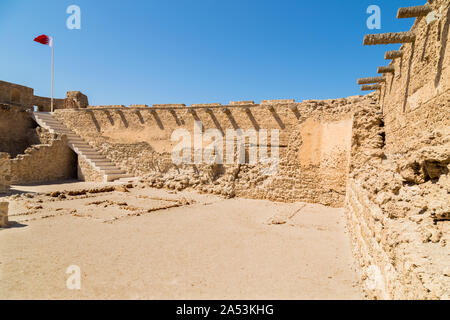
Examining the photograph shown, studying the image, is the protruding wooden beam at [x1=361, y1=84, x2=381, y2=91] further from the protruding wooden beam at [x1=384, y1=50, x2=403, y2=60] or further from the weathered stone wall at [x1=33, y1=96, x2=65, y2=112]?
the weathered stone wall at [x1=33, y1=96, x2=65, y2=112]

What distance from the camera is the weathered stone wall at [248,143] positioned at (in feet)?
34.0

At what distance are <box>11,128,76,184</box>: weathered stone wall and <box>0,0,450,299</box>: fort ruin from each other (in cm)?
5

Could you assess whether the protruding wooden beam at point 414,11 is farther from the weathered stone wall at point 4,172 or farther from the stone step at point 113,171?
the stone step at point 113,171

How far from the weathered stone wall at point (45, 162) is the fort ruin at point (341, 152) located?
2.2 inches

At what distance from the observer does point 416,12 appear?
15.5 feet

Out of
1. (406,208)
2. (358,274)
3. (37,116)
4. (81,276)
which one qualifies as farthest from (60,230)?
(37,116)

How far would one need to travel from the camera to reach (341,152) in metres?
10.1

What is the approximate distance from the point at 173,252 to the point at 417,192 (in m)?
4.11

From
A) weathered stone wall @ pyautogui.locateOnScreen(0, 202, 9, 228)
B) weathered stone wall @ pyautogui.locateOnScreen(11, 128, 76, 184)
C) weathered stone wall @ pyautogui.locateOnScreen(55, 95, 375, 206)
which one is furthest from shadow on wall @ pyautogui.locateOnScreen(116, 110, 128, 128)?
weathered stone wall @ pyautogui.locateOnScreen(0, 202, 9, 228)

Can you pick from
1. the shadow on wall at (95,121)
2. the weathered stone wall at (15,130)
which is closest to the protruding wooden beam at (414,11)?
the shadow on wall at (95,121)

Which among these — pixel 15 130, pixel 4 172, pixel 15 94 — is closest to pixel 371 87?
pixel 4 172

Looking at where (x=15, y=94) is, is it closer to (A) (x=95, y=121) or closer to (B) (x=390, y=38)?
(A) (x=95, y=121)

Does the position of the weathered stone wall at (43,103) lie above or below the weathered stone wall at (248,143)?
above

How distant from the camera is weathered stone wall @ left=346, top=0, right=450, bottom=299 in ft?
7.29
